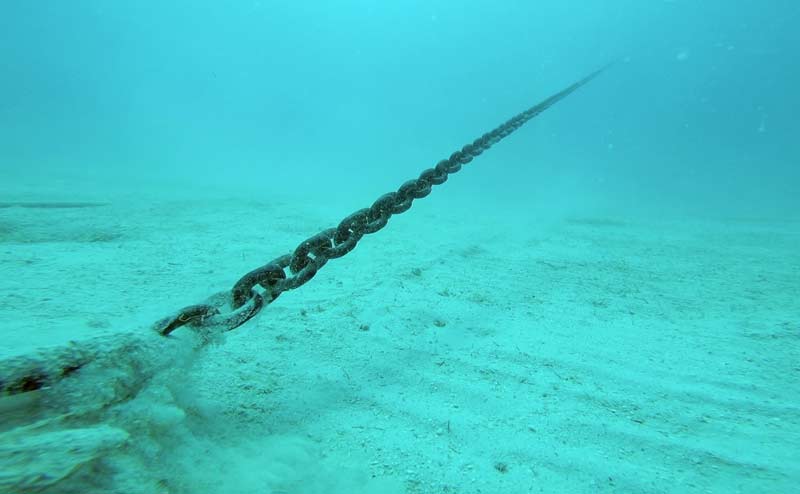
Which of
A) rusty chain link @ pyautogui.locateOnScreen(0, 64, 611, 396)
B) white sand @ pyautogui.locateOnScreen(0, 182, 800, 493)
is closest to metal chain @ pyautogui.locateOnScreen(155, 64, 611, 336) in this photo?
rusty chain link @ pyautogui.locateOnScreen(0, 64, 611, 396)

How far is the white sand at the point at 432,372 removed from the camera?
125cm

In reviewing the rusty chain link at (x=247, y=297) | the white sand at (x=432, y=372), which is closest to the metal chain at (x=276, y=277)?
the rusty chain link at (x=247, y=297)

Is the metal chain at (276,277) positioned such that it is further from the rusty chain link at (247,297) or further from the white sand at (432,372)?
the white sand at (432,372)

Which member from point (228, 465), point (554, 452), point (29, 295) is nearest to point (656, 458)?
point (554, 452)

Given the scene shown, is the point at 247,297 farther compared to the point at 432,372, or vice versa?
the point at 432,372

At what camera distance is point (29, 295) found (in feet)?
6.96

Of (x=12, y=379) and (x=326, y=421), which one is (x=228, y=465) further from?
(x=12, y=379)

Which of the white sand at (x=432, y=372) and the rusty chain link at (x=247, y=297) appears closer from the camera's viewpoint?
the rusty chain link at (x=247, y=297)

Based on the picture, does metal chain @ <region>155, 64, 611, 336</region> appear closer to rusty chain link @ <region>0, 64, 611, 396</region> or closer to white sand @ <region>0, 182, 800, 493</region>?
rusty chain link @ <region>0, 64, 611, 396</region>

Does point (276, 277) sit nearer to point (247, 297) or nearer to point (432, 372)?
point (247, 297)

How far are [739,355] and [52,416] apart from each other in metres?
2.86

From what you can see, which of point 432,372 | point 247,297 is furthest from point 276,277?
point 432,372

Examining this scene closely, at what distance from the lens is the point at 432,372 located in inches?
71.4

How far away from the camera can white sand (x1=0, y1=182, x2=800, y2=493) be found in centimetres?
125
